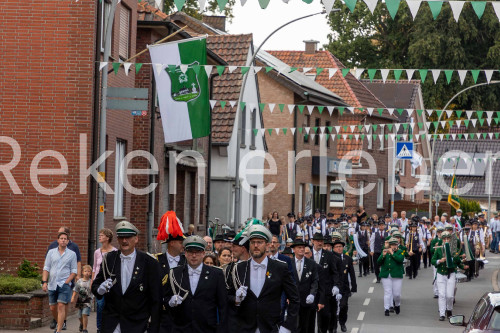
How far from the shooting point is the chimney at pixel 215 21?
47656 millimetres

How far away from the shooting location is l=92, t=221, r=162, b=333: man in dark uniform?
32.3 feet

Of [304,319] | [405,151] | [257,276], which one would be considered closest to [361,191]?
[405,151]

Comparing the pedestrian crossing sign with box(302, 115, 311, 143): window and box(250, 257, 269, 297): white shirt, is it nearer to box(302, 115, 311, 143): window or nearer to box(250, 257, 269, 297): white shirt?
box(302, 115, 311, 143): window

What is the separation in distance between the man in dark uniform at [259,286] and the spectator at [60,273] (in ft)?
20.2

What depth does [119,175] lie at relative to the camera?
2469 centimetres

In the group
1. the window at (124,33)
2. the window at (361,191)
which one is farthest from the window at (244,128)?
the window at (361,191)

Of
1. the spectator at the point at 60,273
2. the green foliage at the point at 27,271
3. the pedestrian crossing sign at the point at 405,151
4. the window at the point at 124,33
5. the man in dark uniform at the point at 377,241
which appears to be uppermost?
the window at the point at 124,33

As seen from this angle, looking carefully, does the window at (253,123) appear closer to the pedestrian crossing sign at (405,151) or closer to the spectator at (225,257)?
the pedestrian crossing sign at (405,151)

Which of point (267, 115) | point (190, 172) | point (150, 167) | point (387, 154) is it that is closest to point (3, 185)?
point (150, 167)

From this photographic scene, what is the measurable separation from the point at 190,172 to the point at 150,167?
629 cm

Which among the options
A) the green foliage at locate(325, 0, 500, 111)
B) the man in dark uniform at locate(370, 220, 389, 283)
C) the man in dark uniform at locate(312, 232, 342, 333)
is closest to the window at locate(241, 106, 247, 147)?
the man in dark uniform at locate(370, 220, 389, 283)

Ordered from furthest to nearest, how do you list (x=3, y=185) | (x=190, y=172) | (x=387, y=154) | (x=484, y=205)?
(x=484, y=205), (x=387, y=154), (x=190, y=172), (x=3, y=185)

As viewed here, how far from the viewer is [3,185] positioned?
21.0m

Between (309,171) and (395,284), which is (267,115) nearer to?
(309,171)
